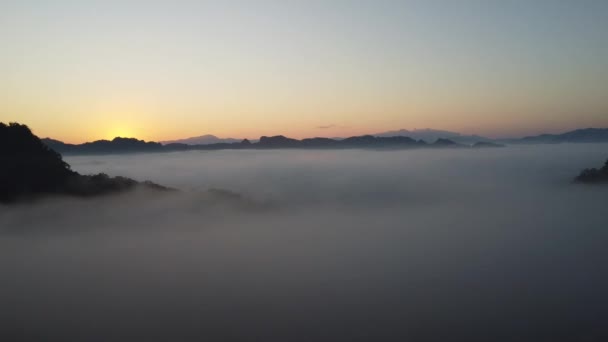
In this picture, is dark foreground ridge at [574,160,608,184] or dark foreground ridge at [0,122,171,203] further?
dark foreground ridge at [574,160,608,184]

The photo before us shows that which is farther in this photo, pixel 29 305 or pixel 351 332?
pixel 29 305

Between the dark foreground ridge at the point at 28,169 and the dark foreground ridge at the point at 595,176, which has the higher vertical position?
the dark foreground ridge at the point at 28,169

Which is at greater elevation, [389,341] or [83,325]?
[83,325]

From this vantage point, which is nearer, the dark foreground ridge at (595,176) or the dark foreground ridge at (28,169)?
the dark foreground ridge at (28,169)

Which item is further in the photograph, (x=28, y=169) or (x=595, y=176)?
(x=595, y=176)

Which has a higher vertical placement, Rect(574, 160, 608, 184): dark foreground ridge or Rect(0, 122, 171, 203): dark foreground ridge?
Rect(0, 122, 171, 203): dark foreground ridge

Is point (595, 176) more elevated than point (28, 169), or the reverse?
point (28, 169)

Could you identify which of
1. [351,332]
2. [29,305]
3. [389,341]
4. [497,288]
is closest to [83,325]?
[29,305]

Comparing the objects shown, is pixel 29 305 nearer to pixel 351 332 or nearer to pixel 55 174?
pixel 55 174
